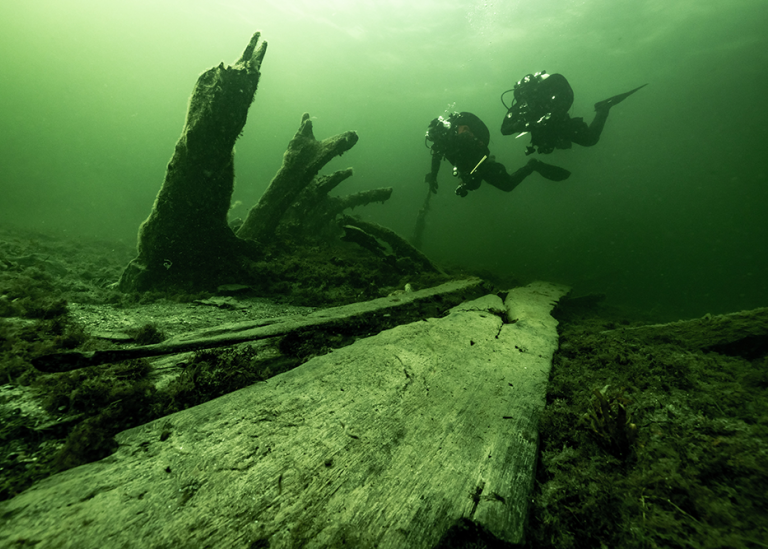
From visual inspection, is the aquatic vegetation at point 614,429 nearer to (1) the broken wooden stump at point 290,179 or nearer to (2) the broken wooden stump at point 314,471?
(2) the broken wooden stump at point 314,471

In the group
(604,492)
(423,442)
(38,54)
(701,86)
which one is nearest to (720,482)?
(604,492)

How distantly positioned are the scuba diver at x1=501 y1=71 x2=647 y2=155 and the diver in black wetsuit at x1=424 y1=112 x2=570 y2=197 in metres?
0.92

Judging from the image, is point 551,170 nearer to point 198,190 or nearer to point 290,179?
point 290,179

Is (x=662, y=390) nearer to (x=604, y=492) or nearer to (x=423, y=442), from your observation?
(x=604, y=492)

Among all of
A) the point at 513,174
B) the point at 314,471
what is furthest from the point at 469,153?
the point at 314,471

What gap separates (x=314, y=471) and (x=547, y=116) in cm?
1124

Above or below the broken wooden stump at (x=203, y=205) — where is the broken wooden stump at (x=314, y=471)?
below

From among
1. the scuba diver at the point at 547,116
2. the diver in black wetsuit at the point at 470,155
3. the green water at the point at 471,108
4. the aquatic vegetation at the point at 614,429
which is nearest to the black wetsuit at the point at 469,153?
the diver in black wetsuit at the point at 470,155

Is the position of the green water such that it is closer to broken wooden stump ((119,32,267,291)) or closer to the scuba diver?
the scuba diver

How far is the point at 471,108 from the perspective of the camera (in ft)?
205

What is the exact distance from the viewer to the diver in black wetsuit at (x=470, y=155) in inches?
369

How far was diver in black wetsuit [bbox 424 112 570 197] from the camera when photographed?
9367 millimetres

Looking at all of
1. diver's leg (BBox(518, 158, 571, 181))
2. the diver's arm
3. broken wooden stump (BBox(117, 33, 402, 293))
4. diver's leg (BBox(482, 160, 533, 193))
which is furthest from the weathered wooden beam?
diver's leg (BBox(518, 158, 571, 181))

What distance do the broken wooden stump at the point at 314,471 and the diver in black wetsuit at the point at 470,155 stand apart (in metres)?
8.46
